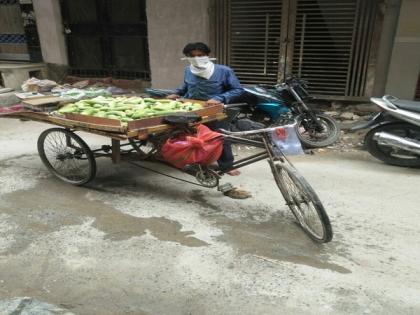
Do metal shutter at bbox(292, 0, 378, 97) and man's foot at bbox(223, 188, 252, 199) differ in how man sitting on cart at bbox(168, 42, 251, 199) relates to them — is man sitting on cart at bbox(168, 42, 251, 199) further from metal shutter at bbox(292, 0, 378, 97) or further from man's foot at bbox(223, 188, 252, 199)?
metal shutter at bbox(292, 0, 378, 97)

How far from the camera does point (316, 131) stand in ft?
18.7

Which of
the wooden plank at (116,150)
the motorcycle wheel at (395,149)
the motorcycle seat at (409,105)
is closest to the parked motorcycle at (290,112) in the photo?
the motorcycle wheel at (395,149)

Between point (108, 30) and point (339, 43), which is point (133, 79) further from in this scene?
point (339, 43)

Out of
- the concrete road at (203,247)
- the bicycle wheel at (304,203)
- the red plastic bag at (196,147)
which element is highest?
the red plastic bag at (196,147)

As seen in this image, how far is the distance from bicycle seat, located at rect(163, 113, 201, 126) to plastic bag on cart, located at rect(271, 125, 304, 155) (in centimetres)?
75

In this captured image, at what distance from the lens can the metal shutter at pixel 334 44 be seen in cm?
624

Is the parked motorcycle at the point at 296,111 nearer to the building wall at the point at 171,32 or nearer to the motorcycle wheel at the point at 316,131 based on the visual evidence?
the motorcycle wheel at the point at 316,131

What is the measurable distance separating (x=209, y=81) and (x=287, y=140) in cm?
156

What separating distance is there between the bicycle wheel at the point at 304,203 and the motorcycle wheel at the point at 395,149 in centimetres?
227

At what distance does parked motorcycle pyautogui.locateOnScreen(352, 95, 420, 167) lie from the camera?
15.4ft

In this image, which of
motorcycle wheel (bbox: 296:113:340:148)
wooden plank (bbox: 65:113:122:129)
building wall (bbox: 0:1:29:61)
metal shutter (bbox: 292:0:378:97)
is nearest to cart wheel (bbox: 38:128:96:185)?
wooden plank (bbox: 65:113:122:129)

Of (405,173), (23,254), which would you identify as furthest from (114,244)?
(405,173)

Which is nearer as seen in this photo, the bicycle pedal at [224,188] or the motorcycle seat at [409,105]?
the bicycle pedal at [224,188]

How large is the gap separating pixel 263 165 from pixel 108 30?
18.2 ft
